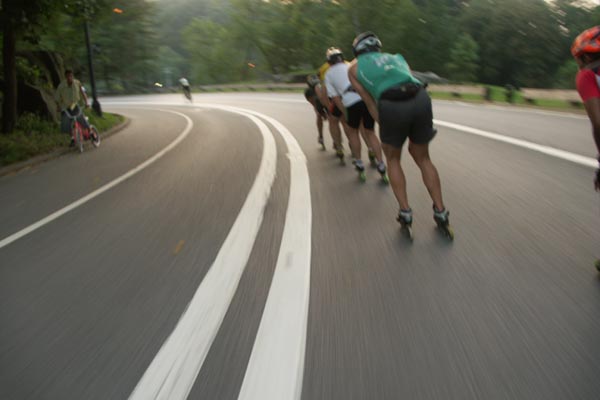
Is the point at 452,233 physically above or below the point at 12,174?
above

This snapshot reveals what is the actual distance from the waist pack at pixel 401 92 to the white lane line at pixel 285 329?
1.53 m

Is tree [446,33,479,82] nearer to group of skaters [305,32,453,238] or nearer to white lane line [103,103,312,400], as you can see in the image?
group of skaters [305,32,453,238]

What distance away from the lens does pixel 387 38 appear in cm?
5875

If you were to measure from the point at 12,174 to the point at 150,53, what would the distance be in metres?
56.7

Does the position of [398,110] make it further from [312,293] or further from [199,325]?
[199,325]

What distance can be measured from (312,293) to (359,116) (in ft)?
12.0

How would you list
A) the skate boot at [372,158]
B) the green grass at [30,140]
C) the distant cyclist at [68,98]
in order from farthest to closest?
1. the distant cyclist at [68,98]
2. the green grass at [30,140]
3. the skate boot at [372,158]

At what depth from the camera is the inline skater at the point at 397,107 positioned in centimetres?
398

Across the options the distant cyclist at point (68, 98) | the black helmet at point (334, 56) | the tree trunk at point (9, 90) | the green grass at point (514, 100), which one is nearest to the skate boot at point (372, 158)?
the black helmet at point (334, 56)

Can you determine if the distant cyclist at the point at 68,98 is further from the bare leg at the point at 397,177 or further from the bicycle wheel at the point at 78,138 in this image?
the bare leg at the point at 397,177

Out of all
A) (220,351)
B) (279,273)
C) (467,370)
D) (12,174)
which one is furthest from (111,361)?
(12,174)

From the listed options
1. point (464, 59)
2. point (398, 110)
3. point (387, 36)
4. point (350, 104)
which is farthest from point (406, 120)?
point (387, 36)

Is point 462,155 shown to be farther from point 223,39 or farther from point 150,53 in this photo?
point 223,39

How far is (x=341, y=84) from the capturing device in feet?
21.1
